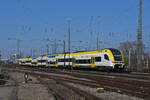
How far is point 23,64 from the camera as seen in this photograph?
86438mm

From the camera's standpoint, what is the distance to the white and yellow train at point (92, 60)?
31234mm

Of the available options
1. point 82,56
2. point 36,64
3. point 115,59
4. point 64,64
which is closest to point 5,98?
point 115,59

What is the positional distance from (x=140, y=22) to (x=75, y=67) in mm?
17465

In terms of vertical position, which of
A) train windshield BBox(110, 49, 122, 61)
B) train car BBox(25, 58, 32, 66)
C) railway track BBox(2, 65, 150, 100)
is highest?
train windshield BBox(110, 49, 122, 61)

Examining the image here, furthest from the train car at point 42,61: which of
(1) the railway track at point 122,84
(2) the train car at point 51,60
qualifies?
(1) the railway track at point 122,84

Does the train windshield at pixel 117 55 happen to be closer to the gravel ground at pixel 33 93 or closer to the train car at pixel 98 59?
the train car at pixel 98 59

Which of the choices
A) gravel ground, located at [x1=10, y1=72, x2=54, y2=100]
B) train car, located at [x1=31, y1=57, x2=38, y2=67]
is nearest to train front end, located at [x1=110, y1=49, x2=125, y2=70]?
gravel ground, located at [x1=10, y1=72, x2=54, y2=100]

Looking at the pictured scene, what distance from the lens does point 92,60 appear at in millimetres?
36469

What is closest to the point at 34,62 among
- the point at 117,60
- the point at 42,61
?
the point at 42,61

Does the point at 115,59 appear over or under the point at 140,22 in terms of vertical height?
under

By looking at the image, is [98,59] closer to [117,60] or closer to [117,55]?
[117,55]

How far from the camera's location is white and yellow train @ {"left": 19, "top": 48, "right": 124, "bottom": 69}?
31.2m

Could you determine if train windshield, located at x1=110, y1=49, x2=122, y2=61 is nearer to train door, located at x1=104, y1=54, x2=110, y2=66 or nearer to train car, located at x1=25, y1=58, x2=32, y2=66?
train door, located at x1=104, y1=54, x2=110, y2=66

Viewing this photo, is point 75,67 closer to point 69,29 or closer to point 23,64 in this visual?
point 69,29
